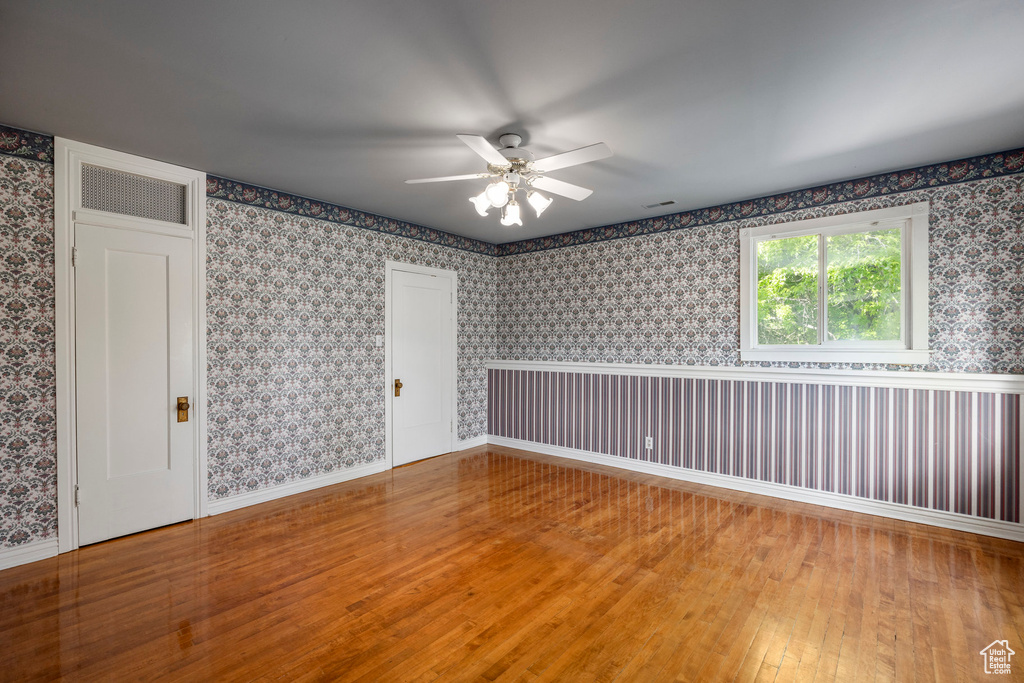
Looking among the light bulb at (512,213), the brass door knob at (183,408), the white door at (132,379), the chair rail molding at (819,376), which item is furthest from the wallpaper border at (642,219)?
the light bulb at (512,213)

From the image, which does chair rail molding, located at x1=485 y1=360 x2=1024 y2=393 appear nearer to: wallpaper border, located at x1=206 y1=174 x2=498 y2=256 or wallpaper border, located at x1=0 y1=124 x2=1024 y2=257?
wallpaper border, located at x1=0 y1=124 x2=1024 y2=257

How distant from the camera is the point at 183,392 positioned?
3.45 metres

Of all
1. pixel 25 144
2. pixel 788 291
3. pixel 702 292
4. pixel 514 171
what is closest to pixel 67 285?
pixel 25 144

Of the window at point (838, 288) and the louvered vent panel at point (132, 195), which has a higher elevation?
the louvered vent panel at point (132, 195)

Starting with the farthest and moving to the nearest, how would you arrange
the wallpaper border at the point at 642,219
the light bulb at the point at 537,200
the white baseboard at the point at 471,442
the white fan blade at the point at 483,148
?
the white baseboard at the point at 471,442, the wallpaper border at the point at 642,219, the light bulb at the point at 537,200, the white fan blade at the point at 483,148

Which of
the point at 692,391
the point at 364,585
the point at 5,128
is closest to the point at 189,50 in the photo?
the point at 5,128

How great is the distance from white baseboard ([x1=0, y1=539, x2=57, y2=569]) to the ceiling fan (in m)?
3.24

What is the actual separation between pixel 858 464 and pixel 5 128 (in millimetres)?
6336

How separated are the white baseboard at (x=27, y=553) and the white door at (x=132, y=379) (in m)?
0.15

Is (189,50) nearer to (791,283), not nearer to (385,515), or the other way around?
(385,515)

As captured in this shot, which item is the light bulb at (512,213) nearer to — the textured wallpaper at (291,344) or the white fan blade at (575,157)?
the white fan blade at (575,157)

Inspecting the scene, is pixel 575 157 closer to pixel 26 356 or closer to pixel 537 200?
pixel 537 200

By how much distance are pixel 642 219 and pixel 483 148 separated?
9.71 feet

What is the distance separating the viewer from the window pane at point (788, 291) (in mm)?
4023
